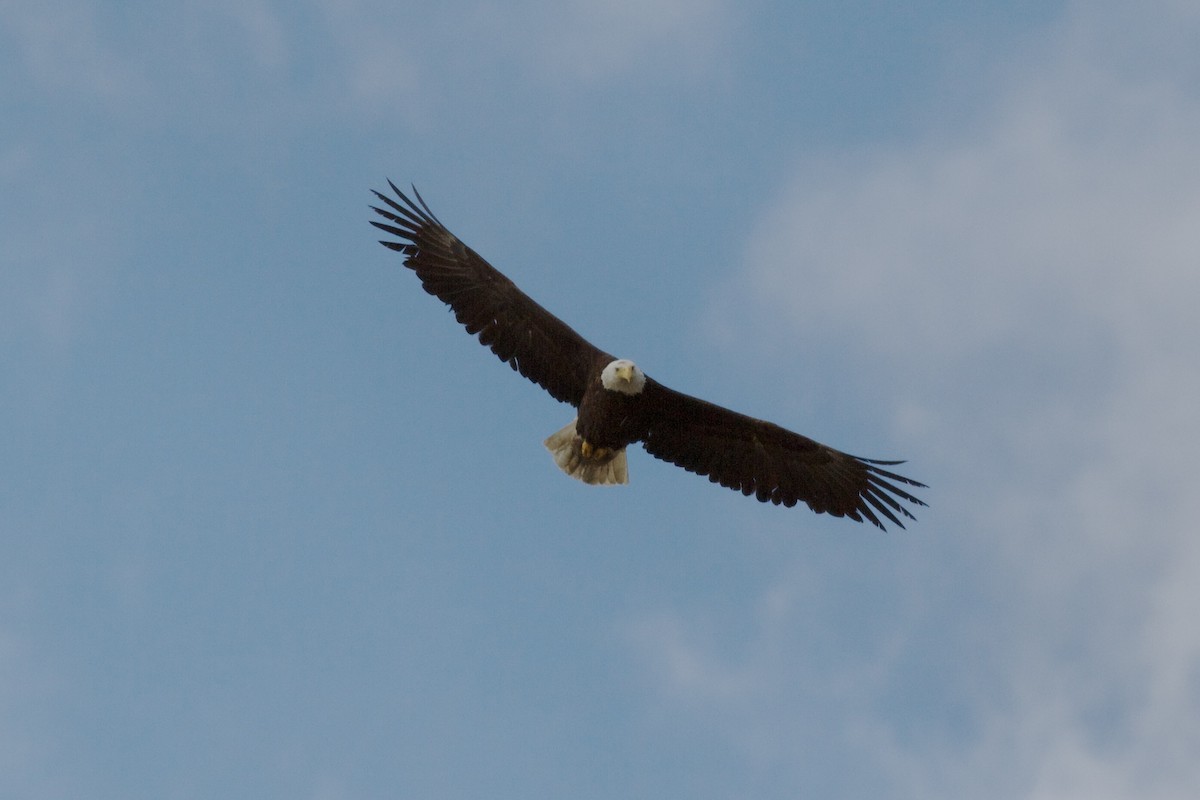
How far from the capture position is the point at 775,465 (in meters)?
17.1

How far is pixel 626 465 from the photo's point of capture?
57.1 ft

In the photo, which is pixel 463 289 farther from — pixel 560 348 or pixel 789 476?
pixel 789 476

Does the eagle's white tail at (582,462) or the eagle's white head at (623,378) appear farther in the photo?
→ the eagle's white tail at (582,462)

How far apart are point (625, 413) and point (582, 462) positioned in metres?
0.97

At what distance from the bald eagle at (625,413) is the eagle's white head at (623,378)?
11 centimetres

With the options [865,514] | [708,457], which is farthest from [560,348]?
[865,514]

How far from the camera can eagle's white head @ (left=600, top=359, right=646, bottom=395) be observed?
53.1ft

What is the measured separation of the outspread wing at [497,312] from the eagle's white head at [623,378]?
423 mm

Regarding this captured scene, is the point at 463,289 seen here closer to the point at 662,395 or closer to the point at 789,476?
the point at 662,395

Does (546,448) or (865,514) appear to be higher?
(865,514)

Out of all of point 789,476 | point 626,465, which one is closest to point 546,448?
point 626,465

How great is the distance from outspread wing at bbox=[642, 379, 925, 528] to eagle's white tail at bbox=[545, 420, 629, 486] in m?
0.42

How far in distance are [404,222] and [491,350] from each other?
140 centimetres

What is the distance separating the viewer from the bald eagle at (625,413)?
16.7 meters
